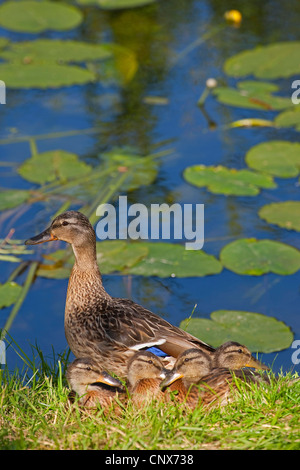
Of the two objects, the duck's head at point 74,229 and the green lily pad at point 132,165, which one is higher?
the duck's head at point 74,229

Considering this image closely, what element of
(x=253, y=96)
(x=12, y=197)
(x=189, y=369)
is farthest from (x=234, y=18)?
(x=189, y=369)

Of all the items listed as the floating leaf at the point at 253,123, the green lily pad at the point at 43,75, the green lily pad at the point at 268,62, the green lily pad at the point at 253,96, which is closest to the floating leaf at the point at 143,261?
the floating leaf at the point at 253,123

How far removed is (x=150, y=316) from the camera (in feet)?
14.9

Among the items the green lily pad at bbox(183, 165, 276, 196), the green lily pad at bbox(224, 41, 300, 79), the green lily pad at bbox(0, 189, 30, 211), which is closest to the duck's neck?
the green lily pad at bbox(0, 189, 30, 211)

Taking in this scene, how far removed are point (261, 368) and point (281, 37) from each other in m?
6.24

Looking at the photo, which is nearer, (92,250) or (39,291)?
(92,250)

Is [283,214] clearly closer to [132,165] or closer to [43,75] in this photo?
[132,165]

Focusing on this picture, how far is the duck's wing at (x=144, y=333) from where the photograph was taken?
14.3 feet

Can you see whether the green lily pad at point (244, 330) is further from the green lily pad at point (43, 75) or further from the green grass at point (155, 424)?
the green lily pad at point (43, 75)

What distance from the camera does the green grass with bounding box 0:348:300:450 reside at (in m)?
3.33

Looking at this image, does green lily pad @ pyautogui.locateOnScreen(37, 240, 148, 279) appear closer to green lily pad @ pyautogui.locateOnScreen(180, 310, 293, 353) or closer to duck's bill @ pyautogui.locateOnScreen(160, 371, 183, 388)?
green lily pad @ pyautogui.locateOnScreen(180, 310, 293, 353)

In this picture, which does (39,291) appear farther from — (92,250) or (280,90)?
(280,90)

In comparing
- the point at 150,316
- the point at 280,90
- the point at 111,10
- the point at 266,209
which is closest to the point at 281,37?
the point at 280,90

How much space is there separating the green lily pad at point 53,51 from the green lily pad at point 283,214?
3.46m
